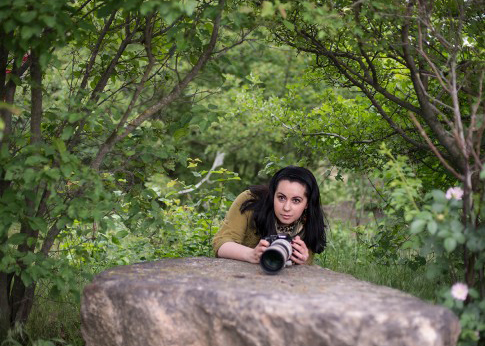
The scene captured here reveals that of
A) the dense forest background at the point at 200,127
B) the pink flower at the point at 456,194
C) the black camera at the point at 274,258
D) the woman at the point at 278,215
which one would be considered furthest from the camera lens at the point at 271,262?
the pink flower at the point at 456,194

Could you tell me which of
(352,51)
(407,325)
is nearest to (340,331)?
(407,325)

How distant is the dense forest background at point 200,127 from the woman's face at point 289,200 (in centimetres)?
51

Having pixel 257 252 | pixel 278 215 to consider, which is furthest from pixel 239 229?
pixel 257 252

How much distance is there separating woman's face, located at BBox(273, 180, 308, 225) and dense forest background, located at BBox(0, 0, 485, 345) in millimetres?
511

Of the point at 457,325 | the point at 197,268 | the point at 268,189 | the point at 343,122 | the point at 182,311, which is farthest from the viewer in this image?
the point at 343,122

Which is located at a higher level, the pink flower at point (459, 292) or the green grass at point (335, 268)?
the pink flower at point (459, 292)

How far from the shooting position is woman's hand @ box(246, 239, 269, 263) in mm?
3092

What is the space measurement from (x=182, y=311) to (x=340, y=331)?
2.30 feet

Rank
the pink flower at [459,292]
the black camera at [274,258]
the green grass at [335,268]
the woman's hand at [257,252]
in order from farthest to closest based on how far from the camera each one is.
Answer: the green grass at [335,268] < the woman's hand at [257,252] < the black camera at [274,258] < the pink flower at [459,292]

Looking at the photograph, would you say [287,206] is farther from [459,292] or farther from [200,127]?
[459,292]

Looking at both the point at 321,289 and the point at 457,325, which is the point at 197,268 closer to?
the point at 321,289

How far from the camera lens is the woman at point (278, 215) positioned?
3.50 metres

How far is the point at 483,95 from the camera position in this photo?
3055 mm

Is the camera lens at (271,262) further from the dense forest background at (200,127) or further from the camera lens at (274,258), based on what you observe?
the dense forest background at (200,127)
